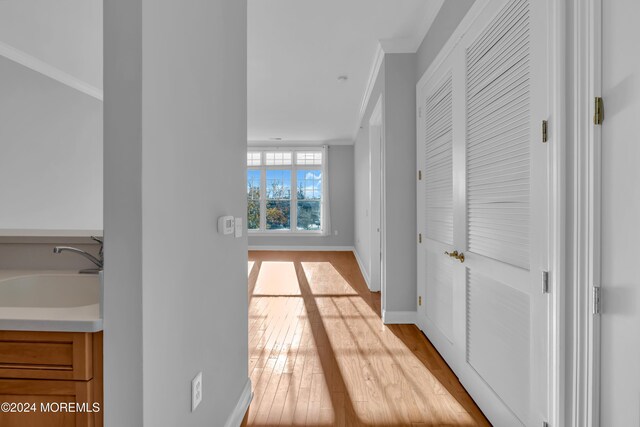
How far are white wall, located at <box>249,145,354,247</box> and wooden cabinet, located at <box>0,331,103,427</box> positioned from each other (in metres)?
7.44

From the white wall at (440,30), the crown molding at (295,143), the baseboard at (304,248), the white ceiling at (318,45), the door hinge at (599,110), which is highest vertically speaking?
the crown molding at (295,143)

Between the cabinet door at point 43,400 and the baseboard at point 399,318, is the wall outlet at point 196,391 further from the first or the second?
the baseboard at point 399,318

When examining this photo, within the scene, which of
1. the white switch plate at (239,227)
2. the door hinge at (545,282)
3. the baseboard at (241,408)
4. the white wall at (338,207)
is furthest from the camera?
the white wall at (338,207)

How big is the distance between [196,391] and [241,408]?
26.5 inches

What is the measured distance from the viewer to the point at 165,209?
1023 mm

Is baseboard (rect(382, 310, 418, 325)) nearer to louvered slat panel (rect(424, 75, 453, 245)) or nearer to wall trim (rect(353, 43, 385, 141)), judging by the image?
louvered slat panel (rect(424, 75, 453, 245))

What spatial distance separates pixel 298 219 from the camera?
845cm

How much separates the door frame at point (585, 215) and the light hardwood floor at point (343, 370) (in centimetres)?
82

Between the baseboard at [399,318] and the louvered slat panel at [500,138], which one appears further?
the baseboard at [399,318]

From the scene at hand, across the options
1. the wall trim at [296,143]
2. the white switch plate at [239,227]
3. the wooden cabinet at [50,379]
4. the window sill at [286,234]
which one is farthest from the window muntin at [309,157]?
the wooden cabinet at [50,379]

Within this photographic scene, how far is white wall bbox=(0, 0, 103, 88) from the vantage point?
8.66 feet

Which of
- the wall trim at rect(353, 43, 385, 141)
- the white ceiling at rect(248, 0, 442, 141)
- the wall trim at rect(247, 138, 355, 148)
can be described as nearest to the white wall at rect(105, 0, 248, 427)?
the white ceiling at rect(248, 0, 442, 141)

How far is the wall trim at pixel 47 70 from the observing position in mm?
3383

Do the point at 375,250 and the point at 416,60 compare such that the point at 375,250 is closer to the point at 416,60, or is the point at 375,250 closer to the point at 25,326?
the point at 416,60
